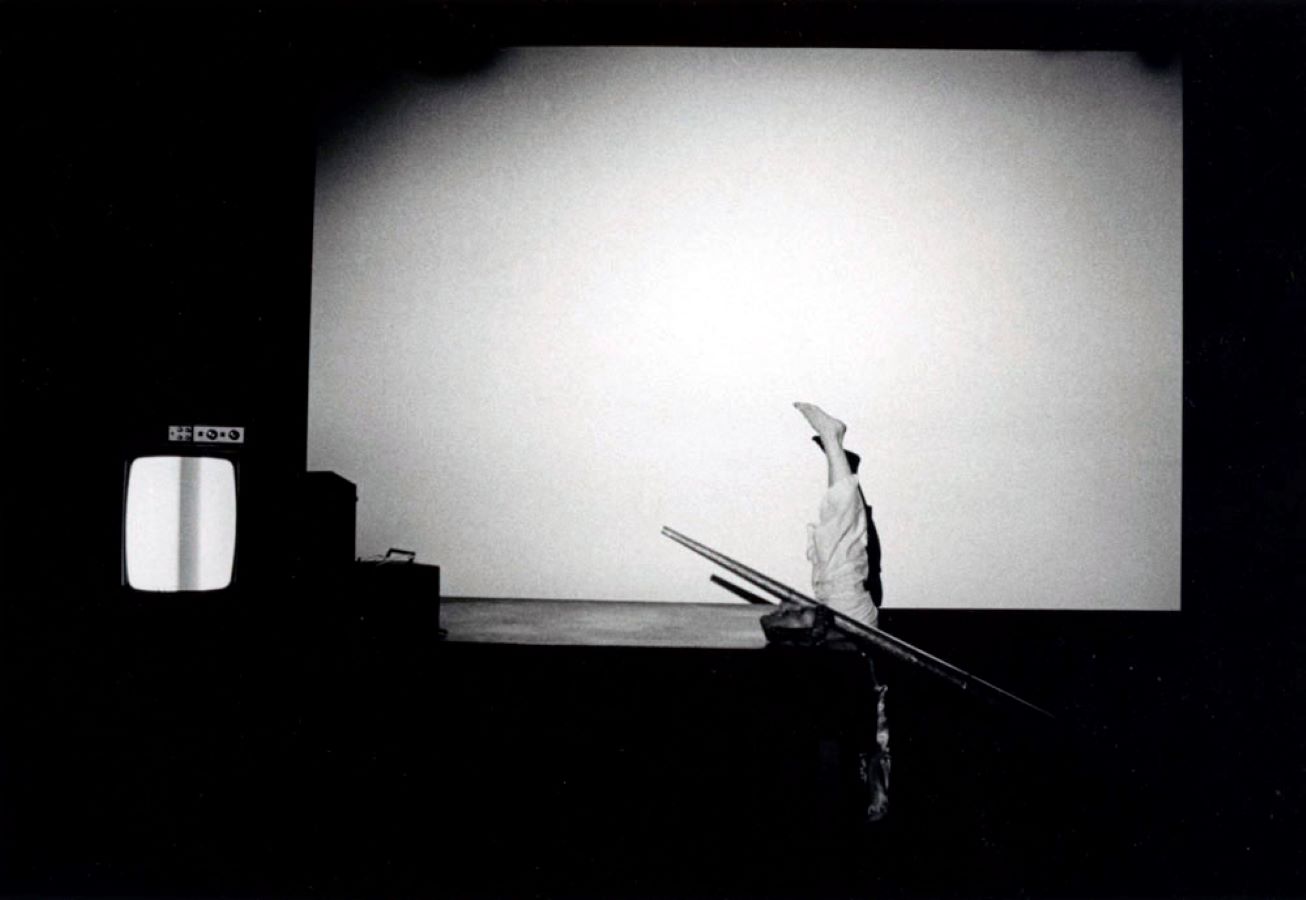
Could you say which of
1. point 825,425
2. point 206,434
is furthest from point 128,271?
point 825,425

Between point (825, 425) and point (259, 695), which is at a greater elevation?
point (825, 425)

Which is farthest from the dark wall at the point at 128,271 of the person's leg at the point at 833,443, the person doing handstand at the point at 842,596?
the person's leg at the point at 833,443

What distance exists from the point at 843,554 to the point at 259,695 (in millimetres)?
1620

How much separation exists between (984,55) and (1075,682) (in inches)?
95.8

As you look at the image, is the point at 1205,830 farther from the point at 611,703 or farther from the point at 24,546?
the point at 24,546

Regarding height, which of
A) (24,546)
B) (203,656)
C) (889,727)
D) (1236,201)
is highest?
(1236,201)

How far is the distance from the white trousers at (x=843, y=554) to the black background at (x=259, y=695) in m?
0.27

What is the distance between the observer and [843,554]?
A: 7.49 feet

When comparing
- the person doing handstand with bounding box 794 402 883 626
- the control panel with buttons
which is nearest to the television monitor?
the control panel with buttons

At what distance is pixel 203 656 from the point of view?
191 cm

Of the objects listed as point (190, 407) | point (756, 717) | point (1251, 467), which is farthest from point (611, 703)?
point (1251, 467)

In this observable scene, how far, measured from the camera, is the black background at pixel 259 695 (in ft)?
6.19

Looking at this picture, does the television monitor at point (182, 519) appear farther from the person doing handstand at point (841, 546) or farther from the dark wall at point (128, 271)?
the person doing handstand at point (841, 546)

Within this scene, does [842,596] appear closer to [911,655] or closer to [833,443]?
[911,655]
